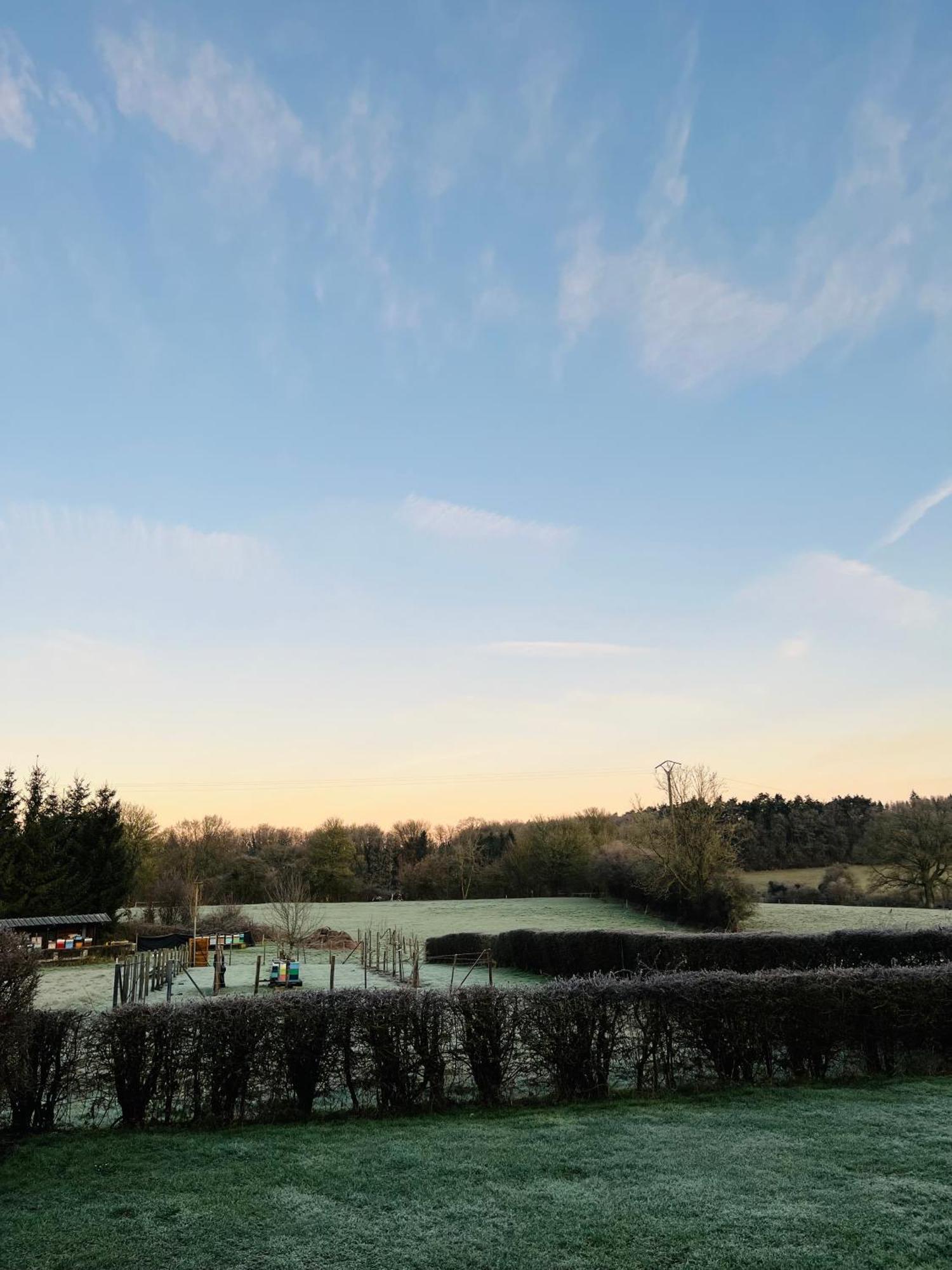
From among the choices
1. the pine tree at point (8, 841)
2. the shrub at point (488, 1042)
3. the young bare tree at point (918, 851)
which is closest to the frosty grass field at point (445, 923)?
the shrub at point (488, 1042)

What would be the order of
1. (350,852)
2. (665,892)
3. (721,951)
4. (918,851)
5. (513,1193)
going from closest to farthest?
(513,1193), (721,951), (665,892), (918,851), (350,852)

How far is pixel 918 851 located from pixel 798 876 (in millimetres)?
20484

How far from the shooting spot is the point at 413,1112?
28.7 ft

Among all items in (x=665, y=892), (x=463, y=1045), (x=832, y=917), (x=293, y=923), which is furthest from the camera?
(x=665, y=892)

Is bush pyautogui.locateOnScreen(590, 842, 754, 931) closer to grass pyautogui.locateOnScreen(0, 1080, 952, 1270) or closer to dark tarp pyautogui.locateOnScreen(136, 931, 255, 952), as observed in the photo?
dark tarp pyautogui.locateOnScreen(136, 931, 255, 952)

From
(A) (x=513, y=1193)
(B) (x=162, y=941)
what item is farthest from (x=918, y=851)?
(A) (x=513, y=1193)

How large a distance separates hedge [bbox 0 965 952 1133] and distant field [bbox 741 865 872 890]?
4573 cm

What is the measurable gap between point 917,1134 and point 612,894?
56.9 metres

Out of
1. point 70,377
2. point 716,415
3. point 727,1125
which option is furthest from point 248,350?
point 727,1125

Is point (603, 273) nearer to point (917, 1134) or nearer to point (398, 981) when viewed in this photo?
point (917, 1134)

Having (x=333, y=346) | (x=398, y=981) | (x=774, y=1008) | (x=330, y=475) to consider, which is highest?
(x=333, y=346)

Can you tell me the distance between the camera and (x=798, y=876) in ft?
209

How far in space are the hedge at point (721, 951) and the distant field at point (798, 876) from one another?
3038 centimetres

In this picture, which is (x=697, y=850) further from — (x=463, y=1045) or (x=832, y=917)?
(x=463, y=1045)
